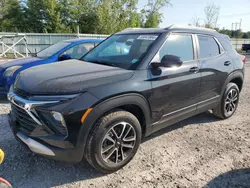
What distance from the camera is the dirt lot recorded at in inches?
98.8

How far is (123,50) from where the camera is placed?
11.1ft

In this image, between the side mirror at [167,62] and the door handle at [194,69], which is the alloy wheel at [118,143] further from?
the door handle at [194,69]

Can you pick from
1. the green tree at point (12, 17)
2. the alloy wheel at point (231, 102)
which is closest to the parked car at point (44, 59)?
the alloy wheel at point (231, 102)

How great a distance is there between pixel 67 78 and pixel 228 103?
11.2ft

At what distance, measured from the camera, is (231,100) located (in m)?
4.43

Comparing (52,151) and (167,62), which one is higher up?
(167,62)

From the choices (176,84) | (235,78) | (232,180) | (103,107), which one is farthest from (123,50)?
(235,78)

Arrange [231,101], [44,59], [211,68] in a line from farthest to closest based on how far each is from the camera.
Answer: [44,59] < [231,101] < [211,68]

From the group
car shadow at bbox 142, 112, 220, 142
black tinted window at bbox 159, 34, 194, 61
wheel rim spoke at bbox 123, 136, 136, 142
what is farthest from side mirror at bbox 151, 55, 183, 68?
car shadow at bbox 142, 112, 220, 142

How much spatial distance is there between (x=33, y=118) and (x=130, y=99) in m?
1.12

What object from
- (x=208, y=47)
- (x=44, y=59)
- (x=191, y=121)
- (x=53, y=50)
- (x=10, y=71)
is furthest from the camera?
(x=53, y=50)

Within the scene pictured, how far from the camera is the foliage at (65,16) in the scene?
28.2 metres

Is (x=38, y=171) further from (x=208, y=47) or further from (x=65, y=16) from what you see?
(x=65, y=16)

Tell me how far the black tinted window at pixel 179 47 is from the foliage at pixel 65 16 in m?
25.1
